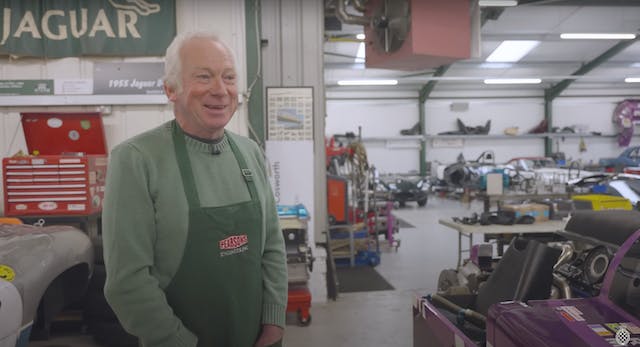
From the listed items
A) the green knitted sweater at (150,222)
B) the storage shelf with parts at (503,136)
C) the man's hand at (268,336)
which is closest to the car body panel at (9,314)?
the green knitted sweater at (150,222)

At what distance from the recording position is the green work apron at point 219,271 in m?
1.31

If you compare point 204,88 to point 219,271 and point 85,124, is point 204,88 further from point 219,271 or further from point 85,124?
point 85,124

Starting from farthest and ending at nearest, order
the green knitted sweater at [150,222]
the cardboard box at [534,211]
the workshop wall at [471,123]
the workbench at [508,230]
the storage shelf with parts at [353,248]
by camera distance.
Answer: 1. the workshop wall at [471,123]
2. the storage shelf with parts at [353,248]
3. the cardboard box at [534,211]
4. the workbench at [508,230]
5. the green knitted sweater at [150,222]

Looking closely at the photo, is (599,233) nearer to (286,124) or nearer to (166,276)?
(166,276)

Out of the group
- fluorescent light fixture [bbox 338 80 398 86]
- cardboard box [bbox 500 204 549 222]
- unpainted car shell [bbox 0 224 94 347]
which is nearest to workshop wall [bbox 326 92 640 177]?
fluorescent light fixture [bbox 338 80 398 86]

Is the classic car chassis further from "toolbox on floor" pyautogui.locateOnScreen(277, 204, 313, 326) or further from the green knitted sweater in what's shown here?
"toolbox on floor" pyautogui.locateOnScreen(277, 204, 313, 326)

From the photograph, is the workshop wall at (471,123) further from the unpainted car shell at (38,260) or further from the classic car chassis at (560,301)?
the classic car chassis at (560,301)

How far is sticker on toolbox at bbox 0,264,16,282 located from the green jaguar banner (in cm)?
285

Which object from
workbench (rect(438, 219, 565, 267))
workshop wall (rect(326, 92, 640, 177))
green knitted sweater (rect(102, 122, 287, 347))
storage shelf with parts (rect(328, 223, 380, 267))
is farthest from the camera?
workshop wall (rect(326, 92, 640, 177))

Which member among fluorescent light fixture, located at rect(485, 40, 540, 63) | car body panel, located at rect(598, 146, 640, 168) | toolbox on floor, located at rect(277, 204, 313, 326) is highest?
fluorescent light fixture, located at rect(485, 40, 540, 63)

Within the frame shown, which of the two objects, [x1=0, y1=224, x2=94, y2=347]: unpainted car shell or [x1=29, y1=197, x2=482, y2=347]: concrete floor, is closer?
[x1=0, y1=224, x2=94, y2=347]: unpainted car shell

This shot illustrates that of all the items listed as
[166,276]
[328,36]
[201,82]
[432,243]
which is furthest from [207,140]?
[328,36]

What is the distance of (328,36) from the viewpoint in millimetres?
7730

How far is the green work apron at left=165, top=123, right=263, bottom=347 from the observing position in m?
1.31
